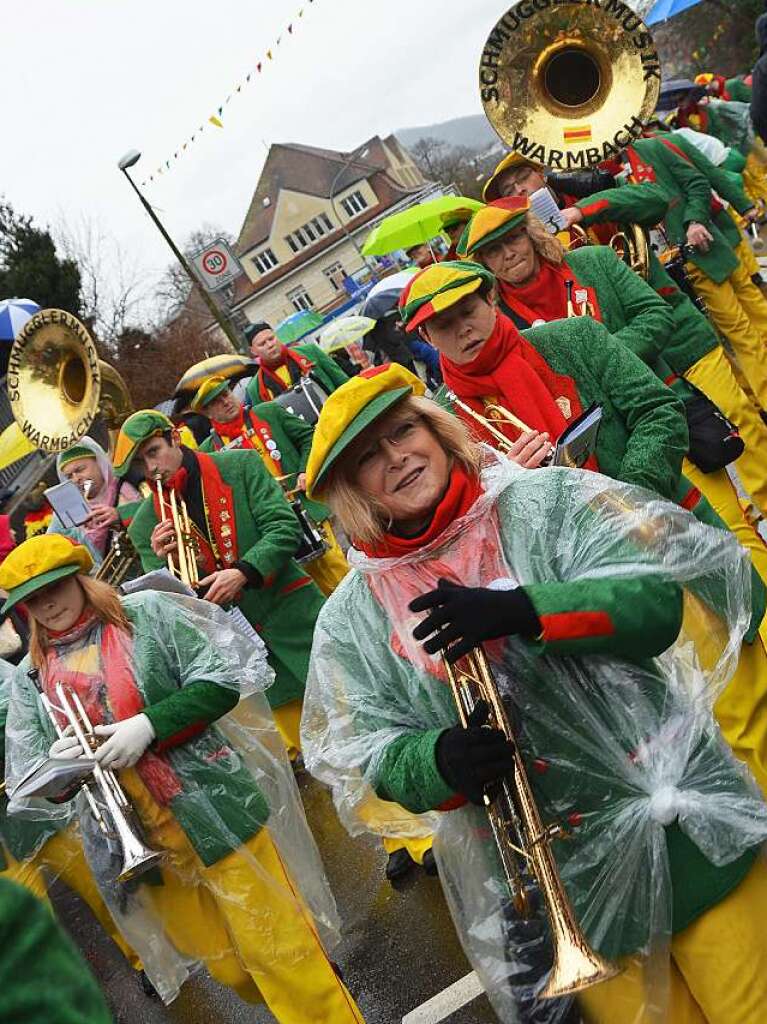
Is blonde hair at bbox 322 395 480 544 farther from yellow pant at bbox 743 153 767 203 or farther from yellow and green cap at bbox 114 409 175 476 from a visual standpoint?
yellow pant at bbox 743 153 767 203

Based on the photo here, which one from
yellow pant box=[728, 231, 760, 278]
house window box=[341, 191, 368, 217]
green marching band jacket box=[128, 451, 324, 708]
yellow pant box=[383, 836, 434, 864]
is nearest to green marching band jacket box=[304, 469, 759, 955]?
yellow pant box=[383, 836, 434, 864]

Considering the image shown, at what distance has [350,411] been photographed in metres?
2.13

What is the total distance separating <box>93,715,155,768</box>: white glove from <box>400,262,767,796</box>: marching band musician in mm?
1378

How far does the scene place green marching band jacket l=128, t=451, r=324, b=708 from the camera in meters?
4.64

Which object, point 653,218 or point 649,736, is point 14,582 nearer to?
point 649,736

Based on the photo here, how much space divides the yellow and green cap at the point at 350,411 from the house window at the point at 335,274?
63.0m

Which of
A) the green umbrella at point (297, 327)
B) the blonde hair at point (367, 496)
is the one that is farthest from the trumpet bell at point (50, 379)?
the green umbrella at point (297, 327)

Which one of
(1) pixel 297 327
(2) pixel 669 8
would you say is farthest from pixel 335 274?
(2) pixel 669 8

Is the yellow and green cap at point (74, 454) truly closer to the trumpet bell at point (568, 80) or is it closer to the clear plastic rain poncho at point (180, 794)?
the clear plastic rain poncho at point (180, 794)

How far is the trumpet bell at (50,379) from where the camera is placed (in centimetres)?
566

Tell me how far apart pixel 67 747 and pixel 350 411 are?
1624 mm

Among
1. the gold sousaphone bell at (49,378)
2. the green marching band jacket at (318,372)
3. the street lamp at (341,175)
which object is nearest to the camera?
the gold sousaphone bell at (49,378)

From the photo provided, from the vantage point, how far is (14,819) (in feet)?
12.9

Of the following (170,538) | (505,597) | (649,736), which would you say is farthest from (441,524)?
(170,538)
